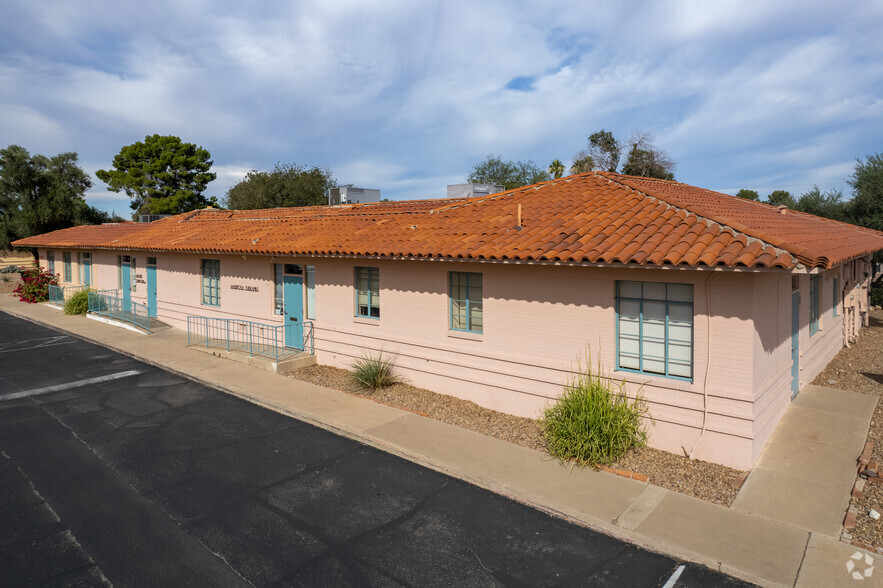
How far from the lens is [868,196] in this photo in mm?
Answer: 25672

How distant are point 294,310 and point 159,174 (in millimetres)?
47642

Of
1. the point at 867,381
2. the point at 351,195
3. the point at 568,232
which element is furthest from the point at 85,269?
the point at 867,381

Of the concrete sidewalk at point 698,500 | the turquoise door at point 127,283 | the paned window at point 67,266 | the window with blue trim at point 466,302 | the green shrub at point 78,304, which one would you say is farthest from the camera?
the paned window at point 67,266

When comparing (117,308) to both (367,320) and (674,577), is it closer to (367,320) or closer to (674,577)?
(367,320)

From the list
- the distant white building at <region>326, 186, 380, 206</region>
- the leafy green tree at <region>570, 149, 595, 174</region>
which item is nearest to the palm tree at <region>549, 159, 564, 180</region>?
the leafy green tree at <region>570, 149, 595, 174</region>

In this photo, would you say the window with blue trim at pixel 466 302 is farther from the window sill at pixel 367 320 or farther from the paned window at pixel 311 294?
the paned window at pixel 311 294

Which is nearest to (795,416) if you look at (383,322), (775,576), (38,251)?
(775,576)

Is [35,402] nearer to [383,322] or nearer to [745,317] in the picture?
[383,322]

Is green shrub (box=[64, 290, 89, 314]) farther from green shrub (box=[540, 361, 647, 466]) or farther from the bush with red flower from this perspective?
green shrub (box=[540, 361, 647, 466])

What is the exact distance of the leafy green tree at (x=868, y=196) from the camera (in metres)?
25.4

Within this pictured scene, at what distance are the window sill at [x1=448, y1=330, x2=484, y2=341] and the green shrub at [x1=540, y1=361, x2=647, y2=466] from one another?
2.46 m

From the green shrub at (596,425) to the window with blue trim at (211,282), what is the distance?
41.8ft

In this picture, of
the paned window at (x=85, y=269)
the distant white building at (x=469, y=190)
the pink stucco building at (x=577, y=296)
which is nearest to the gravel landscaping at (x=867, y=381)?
the pink stucco building at (x=577, y=296)

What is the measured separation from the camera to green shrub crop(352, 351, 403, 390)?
1202 centimetres
